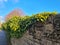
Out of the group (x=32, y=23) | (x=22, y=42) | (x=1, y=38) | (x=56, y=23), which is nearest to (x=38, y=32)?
(x=32, y=23)

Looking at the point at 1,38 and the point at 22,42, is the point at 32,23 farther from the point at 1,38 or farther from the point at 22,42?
the point at 1,38

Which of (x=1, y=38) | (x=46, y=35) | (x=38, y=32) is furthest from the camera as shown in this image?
(x=1, y=38)

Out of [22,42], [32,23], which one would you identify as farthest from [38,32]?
[22,42]

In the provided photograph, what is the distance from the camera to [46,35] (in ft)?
15.0

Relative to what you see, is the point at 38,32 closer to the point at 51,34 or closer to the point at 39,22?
the point at 39,22

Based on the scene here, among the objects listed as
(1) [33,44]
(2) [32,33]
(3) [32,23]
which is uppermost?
(3) [32,23]

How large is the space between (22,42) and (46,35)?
239 centimetres

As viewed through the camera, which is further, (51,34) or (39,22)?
(39,22)

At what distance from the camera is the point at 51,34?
4.34 m

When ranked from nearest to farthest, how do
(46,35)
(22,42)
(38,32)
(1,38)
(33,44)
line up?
1. (46,35)
2. (38,32)
3. (33,44)
4. (22,42)
5. (1,38)

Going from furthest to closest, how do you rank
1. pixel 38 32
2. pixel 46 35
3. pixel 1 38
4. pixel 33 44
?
pixel 1 38 < pixel 33 44 < pixel 38 32 < pixel 46 35

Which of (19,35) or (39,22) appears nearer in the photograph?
(39,22)

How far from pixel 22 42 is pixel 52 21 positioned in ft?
8.98

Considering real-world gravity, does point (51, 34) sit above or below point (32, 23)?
below
